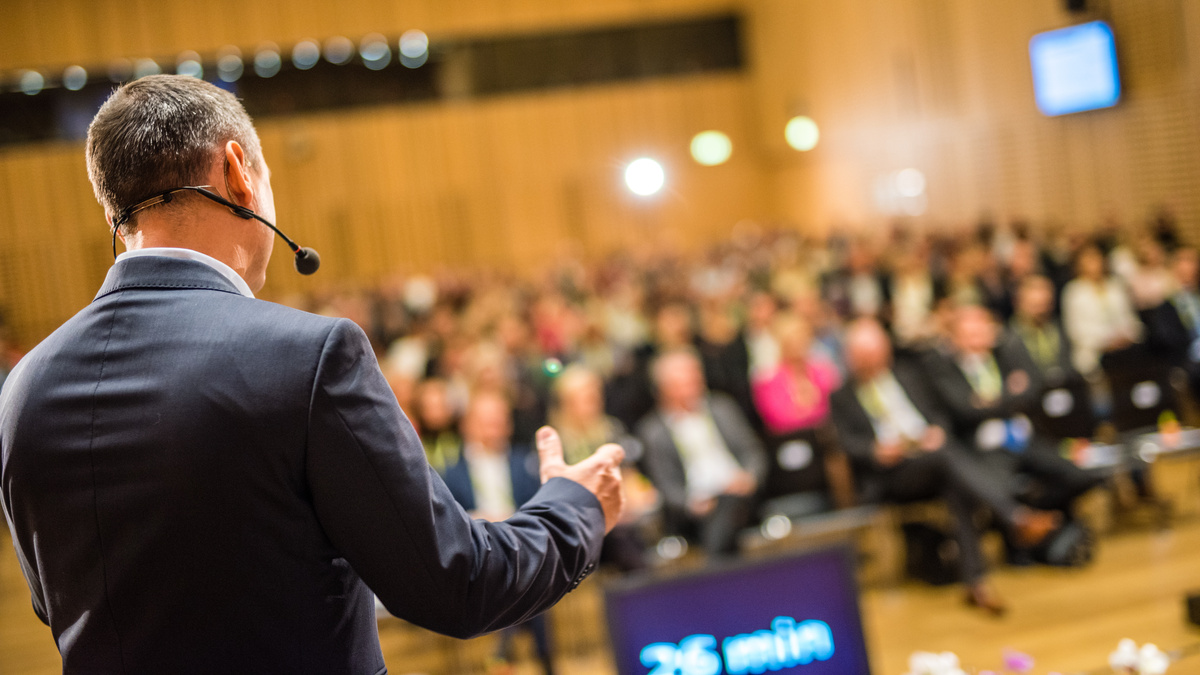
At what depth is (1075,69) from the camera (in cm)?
925

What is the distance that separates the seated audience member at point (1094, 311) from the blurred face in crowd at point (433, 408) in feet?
14.4

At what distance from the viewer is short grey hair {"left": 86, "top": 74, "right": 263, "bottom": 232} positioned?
1007 millimetres

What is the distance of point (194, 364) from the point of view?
3.03 ft

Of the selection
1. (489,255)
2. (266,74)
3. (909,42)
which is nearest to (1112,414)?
(909,42)

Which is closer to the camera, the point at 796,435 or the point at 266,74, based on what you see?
the point at 796,435

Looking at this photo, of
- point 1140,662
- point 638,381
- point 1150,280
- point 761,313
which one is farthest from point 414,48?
point 1140,662

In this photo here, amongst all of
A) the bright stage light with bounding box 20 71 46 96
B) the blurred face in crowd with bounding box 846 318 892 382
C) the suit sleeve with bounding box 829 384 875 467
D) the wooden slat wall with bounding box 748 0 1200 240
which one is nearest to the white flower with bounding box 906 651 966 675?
the suit sleeve with bounding box 829 384 875 467

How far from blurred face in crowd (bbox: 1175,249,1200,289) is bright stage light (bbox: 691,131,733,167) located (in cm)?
886

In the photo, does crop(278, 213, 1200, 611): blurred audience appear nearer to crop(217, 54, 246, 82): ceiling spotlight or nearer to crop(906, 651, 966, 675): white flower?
crop(906, 651, 966, 675): white flower

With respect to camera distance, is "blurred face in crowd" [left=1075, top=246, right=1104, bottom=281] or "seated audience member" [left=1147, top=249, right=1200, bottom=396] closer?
"seated audience member" [left=1147, top=249, right=1200, bottom=396]

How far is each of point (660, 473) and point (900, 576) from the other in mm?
1355

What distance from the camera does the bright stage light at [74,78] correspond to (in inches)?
506

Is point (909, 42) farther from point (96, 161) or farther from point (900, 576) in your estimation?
point (96, 161)

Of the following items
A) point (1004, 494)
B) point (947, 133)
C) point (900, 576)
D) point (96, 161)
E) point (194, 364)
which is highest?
point (947, 133)
